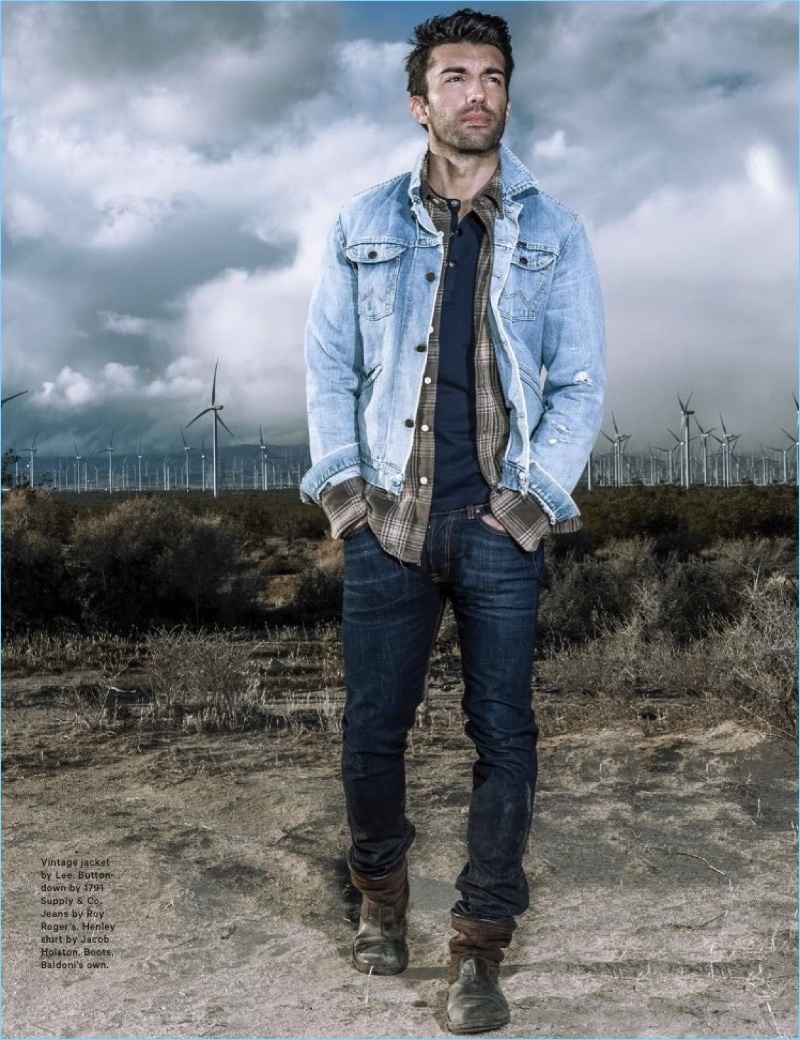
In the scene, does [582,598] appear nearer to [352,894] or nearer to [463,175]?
[352,894]

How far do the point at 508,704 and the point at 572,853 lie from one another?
170 cm

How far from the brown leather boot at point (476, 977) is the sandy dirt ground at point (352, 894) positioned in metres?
0.07

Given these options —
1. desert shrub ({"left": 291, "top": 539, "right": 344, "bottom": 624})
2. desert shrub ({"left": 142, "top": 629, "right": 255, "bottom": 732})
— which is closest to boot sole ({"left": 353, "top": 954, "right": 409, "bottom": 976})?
desert shrub ({"left": 142, "top": 629, "right": 255, "bottom": 732})

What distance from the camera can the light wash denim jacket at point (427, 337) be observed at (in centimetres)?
328

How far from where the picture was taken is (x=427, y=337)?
329cm

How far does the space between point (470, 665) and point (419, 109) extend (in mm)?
1658

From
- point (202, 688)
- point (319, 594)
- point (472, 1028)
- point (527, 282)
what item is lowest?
point (472, 1028)

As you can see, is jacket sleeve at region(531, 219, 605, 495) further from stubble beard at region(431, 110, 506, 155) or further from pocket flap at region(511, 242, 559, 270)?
stubble beard at region(431, 110, 506, 155)

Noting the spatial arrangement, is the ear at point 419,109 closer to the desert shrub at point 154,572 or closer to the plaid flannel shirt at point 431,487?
the plaid flannel shirt at point 431,487

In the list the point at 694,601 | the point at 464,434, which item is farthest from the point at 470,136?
the point at 694,601

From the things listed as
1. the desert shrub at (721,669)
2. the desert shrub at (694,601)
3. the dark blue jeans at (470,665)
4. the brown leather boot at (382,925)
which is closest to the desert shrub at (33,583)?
the desert shrub at (721,669)

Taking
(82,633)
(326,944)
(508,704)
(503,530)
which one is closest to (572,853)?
(326,944)

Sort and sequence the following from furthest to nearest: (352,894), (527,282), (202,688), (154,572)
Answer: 1. (154,572)
2. (202,688)
3. (352,894)
4. (527,282)

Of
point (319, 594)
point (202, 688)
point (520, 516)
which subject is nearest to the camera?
point (520, 516)
